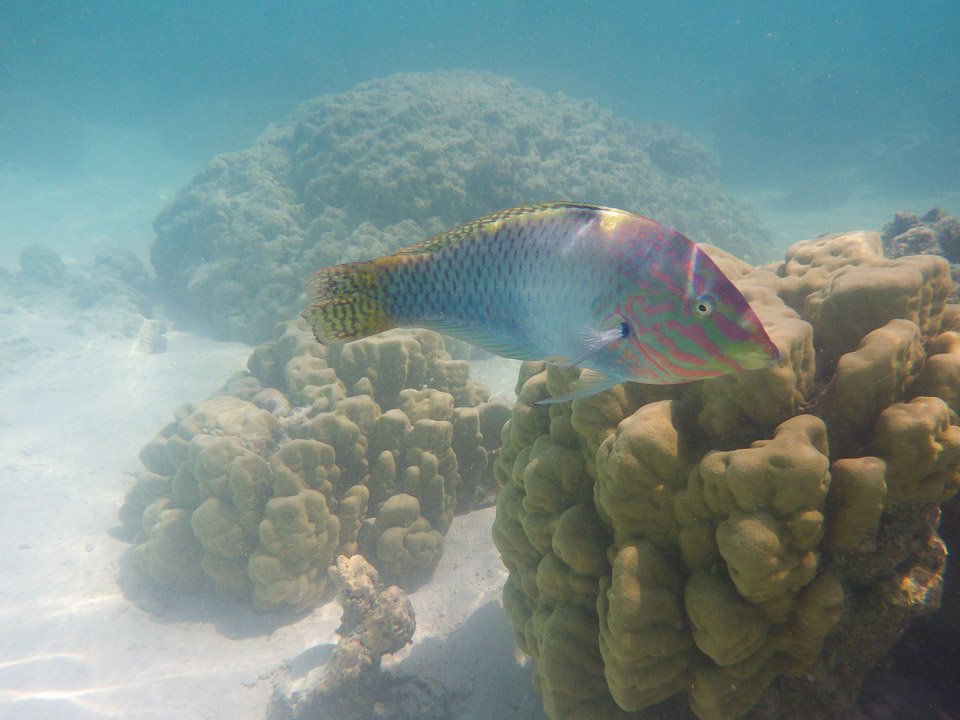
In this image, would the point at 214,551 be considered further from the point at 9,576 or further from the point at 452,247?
the point at 452,247

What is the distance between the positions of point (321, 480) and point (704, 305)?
4.36 m

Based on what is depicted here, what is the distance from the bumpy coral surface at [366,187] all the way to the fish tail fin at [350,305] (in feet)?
32.6

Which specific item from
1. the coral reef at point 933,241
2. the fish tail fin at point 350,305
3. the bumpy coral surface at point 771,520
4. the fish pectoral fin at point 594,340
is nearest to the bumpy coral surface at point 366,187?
the coral reef at point 933,241

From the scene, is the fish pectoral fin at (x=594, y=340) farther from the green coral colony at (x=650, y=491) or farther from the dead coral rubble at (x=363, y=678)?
the dead coral rubble at (x=363, y=678)

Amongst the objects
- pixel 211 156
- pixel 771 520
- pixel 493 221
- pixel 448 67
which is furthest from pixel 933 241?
pixel 448 67

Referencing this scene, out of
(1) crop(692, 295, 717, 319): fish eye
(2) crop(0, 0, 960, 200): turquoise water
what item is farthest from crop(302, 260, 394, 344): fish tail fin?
(2) crop(0, 0, 960, 200): turquoise water

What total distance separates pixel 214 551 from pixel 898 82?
53922 mm

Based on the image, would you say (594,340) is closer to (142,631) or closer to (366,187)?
(142,631)

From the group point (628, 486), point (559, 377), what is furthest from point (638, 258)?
point (559, 377)

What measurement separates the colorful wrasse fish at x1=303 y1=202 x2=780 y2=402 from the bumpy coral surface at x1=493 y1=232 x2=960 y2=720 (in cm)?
97

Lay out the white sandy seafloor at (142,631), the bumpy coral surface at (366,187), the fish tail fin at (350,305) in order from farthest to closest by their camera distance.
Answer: the bumpy coral surface at (366,187) < the white sandy seafloor at (142,631) < the fish tail fin at (350,305)

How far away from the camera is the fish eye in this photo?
1.18 m

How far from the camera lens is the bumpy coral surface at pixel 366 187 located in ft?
39.2

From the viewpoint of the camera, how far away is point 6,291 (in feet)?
49.0
